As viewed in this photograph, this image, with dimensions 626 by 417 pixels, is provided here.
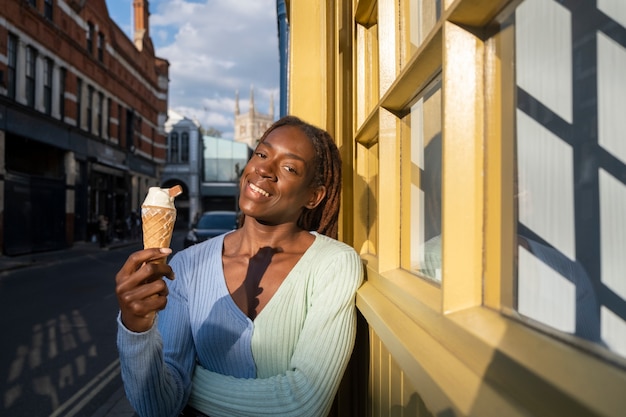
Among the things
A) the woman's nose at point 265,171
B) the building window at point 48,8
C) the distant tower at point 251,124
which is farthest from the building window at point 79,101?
the distant tower at point 251,124

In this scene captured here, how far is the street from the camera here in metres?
4.11

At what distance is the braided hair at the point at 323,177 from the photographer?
185 cm

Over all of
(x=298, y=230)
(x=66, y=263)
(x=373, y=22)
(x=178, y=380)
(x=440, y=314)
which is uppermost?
(x=373, y=22)

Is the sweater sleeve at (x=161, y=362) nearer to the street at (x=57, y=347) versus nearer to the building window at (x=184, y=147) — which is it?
the street at (x=57, y=347)

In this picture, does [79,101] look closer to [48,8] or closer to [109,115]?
[109,115]

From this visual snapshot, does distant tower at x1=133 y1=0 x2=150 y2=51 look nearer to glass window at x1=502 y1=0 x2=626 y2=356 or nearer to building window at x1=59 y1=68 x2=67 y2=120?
building window at x1=59 y1=68 x2=67 y2=120

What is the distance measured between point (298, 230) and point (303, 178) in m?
0.22

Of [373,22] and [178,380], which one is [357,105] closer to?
[373,22]

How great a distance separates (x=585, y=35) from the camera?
0.61 meters

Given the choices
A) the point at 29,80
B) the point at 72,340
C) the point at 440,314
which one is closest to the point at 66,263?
the point at 29,80

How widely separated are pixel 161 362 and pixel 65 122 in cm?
2042

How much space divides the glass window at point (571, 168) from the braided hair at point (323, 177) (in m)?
1.11

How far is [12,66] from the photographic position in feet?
50.9

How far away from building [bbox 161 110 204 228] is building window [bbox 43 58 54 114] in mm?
22250
